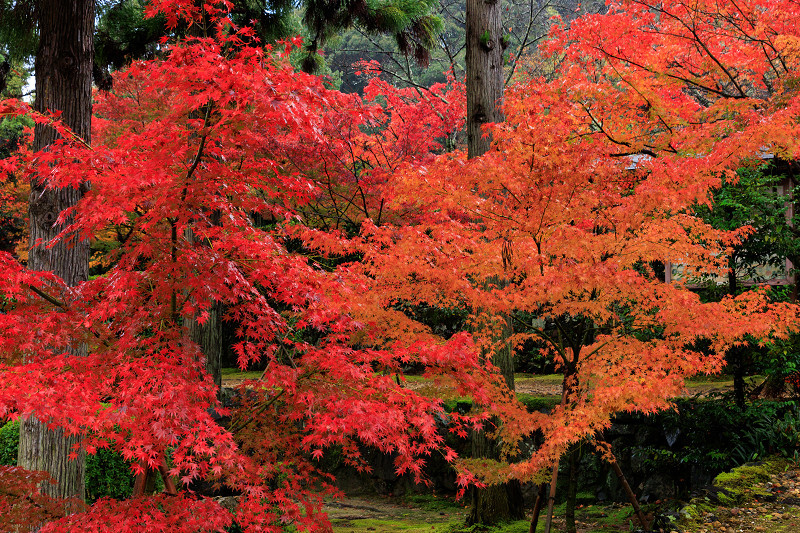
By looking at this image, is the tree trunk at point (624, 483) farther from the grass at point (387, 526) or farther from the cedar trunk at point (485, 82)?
the grass at point (387, 526)

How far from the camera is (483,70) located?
7.38m

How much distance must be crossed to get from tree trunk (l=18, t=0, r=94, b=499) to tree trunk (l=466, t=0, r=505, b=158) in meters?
4.38

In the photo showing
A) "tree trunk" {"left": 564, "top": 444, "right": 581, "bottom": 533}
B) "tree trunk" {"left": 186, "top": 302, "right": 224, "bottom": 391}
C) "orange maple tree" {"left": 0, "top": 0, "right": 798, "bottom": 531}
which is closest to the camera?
"orange maple tree" {"left": 0, "top": 0, "right": 798, "bottom": 531}

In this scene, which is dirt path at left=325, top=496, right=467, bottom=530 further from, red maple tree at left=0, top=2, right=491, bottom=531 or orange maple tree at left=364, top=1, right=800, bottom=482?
red maple tree at left=0, top=2, right=491, bottom=531

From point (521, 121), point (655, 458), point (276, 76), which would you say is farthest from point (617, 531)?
point (276, 76)

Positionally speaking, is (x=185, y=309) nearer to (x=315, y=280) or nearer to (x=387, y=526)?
(x=315, y=280)

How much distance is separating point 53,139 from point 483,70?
496 cm

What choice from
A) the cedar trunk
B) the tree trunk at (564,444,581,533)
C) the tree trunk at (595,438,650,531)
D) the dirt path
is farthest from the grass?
the tree trunk at (595,438,650,531)

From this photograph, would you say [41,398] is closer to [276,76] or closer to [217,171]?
[217,171]

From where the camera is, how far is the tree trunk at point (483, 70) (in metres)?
7.36

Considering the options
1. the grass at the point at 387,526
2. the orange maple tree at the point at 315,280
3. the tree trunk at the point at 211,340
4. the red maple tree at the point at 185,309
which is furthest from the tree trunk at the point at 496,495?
the tree trunk at the point at 211,340

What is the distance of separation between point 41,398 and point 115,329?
0.82 m

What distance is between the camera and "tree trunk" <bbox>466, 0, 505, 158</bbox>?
24.2 ft

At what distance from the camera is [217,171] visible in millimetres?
3357
